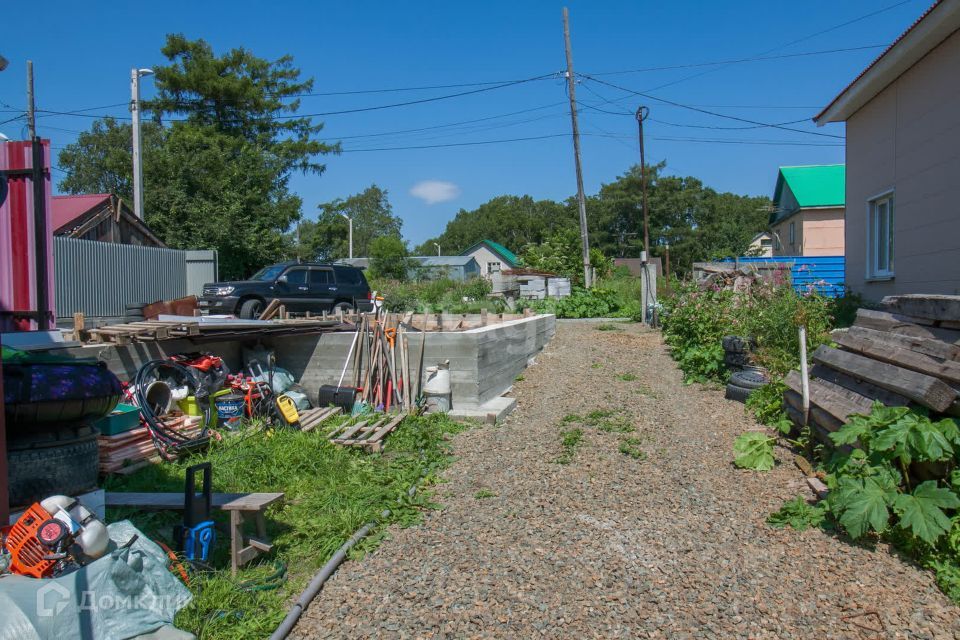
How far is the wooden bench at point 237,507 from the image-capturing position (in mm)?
3994

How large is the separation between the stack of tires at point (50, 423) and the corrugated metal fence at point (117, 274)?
11091 millimetres

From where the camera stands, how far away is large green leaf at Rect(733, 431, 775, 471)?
18.4 ft

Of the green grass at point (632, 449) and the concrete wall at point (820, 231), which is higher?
the concrete wall at point (820, 231)

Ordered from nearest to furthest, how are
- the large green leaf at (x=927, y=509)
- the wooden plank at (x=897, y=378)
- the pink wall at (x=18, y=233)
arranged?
the large green leaf at (x=927, y=509)
the wooden plank at (x=897, y=378)
the pink wall at (x=18, y=233)

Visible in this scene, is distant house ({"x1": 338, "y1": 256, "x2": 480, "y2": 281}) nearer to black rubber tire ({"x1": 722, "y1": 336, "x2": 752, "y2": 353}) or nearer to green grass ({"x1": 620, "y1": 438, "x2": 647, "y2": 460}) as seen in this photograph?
black rubber tire ({"x1": 722, "y1": 336, "x2": 752, "y2": 353})

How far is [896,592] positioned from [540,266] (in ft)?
109

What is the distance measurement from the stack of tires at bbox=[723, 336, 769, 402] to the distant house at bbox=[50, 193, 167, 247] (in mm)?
14856

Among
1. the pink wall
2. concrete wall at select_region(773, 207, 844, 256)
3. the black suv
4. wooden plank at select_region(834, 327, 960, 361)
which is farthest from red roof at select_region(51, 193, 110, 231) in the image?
concrete wall at select_region(773, 207, 844, 256)

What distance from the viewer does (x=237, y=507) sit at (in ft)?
13.1

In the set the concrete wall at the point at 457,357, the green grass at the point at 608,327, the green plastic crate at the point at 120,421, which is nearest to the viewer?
the green plastic crate at the point at 120,421

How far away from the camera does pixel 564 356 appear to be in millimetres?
12109

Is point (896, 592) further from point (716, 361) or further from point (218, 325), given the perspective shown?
point (218, 325)

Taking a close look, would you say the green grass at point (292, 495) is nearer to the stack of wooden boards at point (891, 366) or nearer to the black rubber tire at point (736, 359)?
the stack of wooden boards at point (891, 366)

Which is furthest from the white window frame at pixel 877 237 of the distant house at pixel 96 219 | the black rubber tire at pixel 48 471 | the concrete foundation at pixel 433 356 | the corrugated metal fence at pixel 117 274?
the distant house at pixel 96 219
